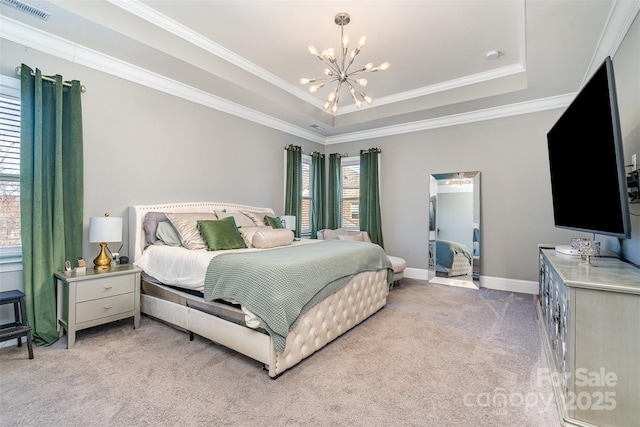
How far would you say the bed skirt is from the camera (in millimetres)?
2117

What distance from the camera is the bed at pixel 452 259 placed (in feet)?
15.5

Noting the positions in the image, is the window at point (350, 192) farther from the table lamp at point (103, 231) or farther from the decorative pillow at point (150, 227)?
the table lamp at point (103, 231)

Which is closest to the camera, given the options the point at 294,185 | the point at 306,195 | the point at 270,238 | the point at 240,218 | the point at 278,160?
the point at 270,238

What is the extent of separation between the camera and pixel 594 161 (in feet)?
6.55

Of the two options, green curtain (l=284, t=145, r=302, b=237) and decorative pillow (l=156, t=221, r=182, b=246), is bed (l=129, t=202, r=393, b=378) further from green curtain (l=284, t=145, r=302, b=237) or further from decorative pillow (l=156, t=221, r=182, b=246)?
green curtain (l=284, t=145, r=302, b=237)

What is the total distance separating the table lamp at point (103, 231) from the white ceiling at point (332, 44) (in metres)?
1.46

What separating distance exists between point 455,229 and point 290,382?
3777 millimetres

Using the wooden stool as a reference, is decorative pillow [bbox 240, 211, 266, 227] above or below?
above

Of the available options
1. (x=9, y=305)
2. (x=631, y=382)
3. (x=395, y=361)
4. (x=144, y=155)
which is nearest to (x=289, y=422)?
(x=395, y=361)

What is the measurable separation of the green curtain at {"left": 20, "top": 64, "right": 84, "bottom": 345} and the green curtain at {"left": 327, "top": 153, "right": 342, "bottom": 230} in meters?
4.04

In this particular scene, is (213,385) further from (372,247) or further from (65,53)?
(65,53)

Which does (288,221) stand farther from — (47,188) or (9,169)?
(9,169)

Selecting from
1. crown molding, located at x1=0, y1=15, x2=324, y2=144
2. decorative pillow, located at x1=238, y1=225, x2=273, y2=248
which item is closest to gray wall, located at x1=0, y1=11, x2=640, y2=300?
crown molding, located at x1=0, y1=15, x2=324, y2=144

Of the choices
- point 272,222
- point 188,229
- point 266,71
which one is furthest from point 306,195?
point 188,229
